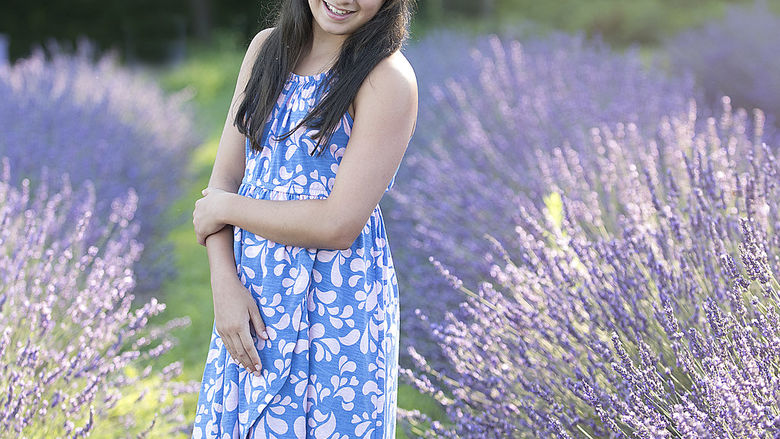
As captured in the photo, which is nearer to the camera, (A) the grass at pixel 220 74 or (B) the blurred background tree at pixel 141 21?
(A) the grass at pixel 220 74

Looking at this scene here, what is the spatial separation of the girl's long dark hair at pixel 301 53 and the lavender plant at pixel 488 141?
0.90m

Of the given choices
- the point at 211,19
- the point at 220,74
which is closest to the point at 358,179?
the point at 220,74

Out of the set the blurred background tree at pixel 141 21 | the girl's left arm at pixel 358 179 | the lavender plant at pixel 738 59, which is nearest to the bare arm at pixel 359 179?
the girl's left arm at pixel 358 179

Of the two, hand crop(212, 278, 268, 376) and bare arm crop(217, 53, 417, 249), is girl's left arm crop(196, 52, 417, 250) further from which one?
hand crop(212, 278, 268, 376)

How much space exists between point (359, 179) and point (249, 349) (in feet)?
1.12

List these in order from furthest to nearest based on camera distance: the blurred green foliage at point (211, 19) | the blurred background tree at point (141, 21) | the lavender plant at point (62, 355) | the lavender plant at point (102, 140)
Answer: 1. the blurred green foliage at point (211, 19)
2. the blurred background tree at point (141, 21)
3. the lavender plant at point (102, 140)
4. the lavender plant at point (62, 355)

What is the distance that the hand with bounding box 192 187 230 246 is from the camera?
137 cm

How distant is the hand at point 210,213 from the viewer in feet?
4.50

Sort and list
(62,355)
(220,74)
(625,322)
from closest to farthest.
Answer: (625,322), (62,355), (220,74)

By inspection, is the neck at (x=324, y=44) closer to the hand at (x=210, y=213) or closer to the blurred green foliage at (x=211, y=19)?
the hand at (x=210, y=213)

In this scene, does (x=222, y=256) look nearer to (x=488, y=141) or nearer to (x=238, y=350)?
(x=238, y=350)

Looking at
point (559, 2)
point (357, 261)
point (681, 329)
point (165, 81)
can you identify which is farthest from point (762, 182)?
point (559, 2)

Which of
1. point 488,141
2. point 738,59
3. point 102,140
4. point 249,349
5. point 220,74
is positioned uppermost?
point 220,74

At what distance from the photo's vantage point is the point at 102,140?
402 cm
